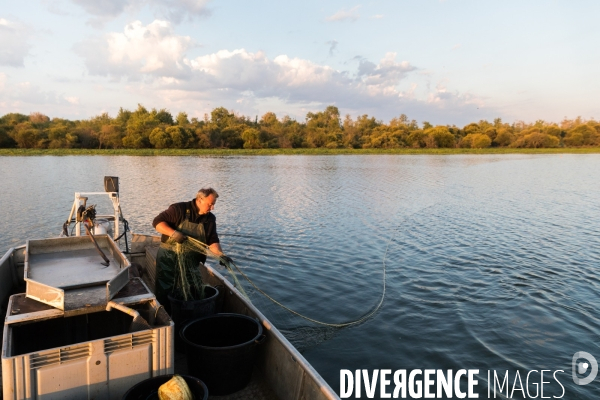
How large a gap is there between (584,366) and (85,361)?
626 centimetres

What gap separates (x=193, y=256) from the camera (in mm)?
5457

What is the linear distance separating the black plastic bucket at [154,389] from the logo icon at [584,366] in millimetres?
5012

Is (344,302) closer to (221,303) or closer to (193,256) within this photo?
(221,303)

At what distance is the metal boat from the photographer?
3160mm

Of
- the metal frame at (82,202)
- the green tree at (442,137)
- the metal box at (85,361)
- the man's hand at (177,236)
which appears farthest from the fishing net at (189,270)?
the green tree at (442,137)

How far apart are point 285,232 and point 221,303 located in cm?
767

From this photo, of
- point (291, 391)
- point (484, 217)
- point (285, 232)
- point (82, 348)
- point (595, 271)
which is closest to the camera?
point (82, 348)

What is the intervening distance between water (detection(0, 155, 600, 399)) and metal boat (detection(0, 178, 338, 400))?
2.01m

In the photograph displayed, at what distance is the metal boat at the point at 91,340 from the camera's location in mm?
3160

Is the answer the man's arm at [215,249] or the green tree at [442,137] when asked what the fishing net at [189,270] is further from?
the green tree at [442,137]

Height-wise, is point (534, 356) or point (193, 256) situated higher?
point (193, 256)

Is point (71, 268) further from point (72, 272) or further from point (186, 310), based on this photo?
point (186, 310)

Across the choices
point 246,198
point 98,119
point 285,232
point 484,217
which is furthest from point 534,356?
point 98,119

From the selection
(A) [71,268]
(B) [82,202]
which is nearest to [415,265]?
(B) [82,202]
